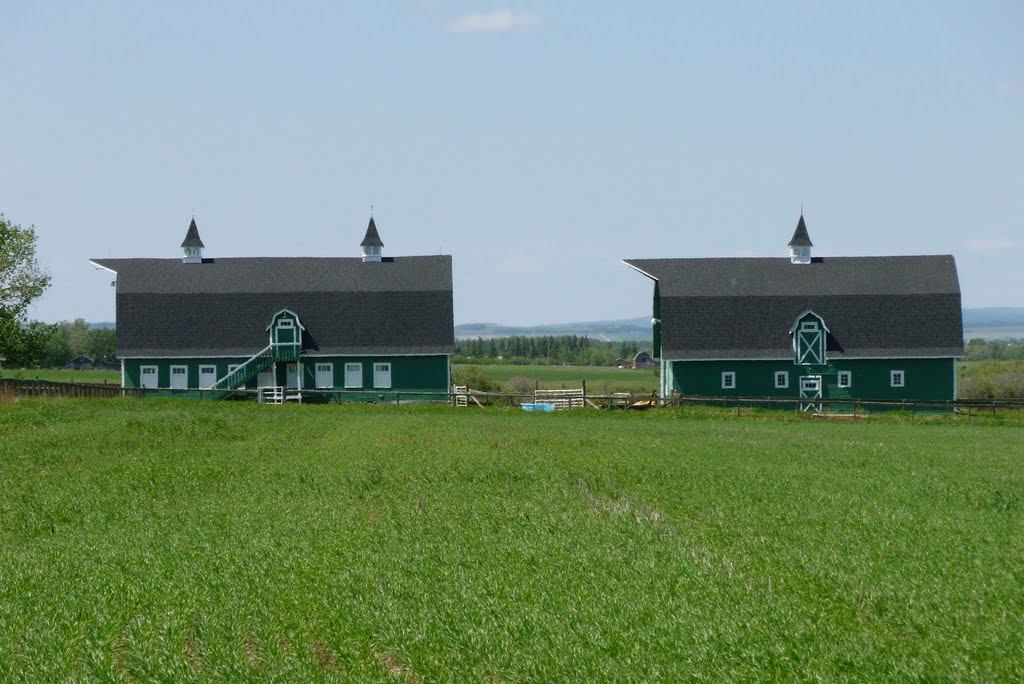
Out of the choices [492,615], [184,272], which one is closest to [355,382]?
[184,272]

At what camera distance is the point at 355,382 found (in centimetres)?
5941

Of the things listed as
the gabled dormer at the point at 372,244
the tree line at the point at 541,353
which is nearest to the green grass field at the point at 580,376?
the tree line at the point at 541,353

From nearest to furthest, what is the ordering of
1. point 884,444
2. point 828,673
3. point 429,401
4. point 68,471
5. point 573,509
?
1. point 828,673
2. point 573,509
3. point 68,471
4. point 884,444
5. point 429,401

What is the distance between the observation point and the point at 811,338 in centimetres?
5816

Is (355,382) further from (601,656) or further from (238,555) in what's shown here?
(601,656)

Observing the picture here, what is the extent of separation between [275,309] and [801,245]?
1167 inches

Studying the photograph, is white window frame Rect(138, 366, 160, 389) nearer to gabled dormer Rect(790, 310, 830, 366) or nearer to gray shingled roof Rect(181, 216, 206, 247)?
gray shingled roof Rect(181, 216, 206, 247)

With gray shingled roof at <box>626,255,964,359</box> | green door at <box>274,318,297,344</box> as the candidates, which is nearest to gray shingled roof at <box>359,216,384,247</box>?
Result: green door at <box>274,318,297,344</box>

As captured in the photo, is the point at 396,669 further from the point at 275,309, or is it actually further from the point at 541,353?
the point at 541,353

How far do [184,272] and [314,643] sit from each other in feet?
186

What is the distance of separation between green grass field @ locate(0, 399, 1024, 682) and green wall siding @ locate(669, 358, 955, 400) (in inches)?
1208

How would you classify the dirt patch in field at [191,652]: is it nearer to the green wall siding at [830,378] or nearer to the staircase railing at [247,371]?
the staircase railing at [247,371]

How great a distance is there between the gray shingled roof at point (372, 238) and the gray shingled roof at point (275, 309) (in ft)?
9.76

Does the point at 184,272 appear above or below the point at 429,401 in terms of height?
above
